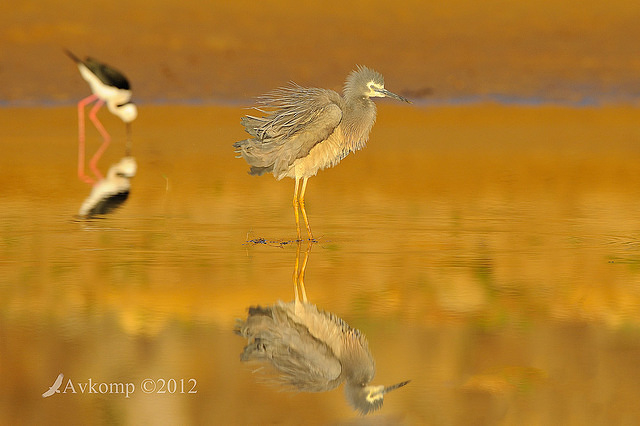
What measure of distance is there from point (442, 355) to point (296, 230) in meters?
3.70

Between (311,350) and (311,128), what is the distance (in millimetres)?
3434

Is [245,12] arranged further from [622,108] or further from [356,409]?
[356,409]

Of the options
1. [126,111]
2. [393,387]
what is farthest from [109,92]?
[393,387]

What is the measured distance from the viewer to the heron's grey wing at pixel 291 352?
4.80 meters

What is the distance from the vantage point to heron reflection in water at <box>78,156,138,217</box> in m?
9.84

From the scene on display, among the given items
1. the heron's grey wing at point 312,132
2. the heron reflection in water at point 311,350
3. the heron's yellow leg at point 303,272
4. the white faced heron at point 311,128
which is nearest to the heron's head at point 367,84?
the white faced heron at point 311,128

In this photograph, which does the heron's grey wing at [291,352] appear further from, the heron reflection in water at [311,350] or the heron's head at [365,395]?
the heron's head at [365,395]

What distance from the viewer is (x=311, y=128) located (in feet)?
27.3

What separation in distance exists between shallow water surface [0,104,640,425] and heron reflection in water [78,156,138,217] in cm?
14

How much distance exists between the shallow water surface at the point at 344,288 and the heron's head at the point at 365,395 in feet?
0.14

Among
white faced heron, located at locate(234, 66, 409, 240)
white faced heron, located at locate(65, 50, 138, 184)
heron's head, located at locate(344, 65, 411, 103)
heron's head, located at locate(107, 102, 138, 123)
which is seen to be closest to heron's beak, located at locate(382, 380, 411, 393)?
white faced heron, located at locate(234, 66, 409, 240)

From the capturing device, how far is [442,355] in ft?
16.9

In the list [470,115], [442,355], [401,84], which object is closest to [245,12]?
[401,84]

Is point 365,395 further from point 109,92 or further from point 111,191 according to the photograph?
point 109,92
